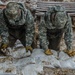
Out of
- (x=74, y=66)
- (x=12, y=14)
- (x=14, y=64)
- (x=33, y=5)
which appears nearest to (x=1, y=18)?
(x=12, y=14)

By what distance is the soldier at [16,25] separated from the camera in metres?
3.81

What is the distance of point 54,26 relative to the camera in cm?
385

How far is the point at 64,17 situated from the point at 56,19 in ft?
0.31

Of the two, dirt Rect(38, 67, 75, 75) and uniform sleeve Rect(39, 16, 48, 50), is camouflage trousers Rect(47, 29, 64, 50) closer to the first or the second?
uniform sleeve Rect(39, 16, 48, 50)

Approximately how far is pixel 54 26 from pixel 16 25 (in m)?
0.44

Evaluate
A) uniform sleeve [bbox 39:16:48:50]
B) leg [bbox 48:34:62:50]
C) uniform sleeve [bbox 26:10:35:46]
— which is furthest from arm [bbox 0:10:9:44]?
leg [bbox 48:34:62:50]

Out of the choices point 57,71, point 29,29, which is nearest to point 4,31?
point 29,29

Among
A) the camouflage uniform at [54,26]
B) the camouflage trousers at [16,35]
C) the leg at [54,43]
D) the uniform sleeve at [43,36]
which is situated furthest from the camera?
the leg at [54,43]

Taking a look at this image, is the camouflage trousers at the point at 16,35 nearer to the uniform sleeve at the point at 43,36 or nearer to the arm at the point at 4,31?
the arm at the point at 4,31

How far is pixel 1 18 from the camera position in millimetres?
3955

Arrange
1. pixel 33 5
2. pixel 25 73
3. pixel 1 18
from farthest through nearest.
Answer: pixel 33 5 < pixel 1 18 < pixel 25 73

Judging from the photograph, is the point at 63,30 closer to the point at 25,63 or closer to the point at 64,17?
the point at 64,17

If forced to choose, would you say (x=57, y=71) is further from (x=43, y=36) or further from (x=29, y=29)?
(x=29, y=29)

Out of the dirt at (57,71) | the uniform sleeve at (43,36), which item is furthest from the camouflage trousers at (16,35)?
the dirt at (57,71)
